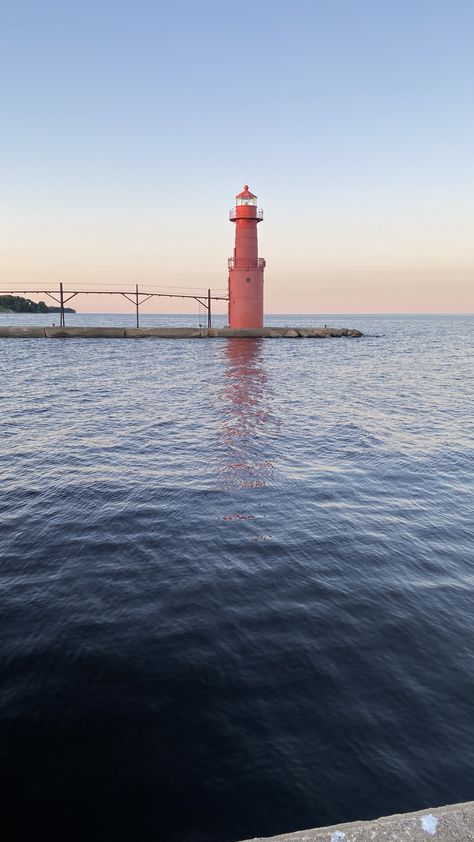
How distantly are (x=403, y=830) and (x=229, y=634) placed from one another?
367cm

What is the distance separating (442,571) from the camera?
8.05 meters

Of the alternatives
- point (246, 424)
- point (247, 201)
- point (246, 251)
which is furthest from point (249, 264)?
point (246, 424)

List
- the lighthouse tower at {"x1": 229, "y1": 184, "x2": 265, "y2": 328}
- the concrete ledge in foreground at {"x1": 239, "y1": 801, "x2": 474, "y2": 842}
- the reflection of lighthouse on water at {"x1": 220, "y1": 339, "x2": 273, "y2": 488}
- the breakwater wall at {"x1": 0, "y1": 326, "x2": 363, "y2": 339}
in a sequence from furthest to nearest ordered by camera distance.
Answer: the breakwater wall at {"x1": 0, "y1": 326, "x2": 363, "y2": 339} → the lighthouse tower at {"x1": 229, "y1": 184, "x2": 265, "y2": 328} → the reflection of lighthouse on water at {"x1": 220, "y1": 339, "x2": 273, "y2": 488} → the concrete ledge in foreground at {"x1": 239, "y1": 801, "x2": 474, "y2": 842}

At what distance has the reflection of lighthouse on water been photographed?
12.7 metres

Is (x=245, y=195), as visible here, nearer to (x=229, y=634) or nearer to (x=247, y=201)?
(x=247, y=201)

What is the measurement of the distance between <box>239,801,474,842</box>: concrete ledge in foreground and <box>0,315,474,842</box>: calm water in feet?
4.40

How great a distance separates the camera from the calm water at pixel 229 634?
4258 millimetres

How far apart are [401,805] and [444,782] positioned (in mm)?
495

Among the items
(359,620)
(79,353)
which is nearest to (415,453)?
(359,620)

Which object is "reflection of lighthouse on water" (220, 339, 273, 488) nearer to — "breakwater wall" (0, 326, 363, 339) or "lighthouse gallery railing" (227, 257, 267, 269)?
"lighthouse gallery railing" (227, 257, 267, 269)

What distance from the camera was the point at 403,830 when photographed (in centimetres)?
282

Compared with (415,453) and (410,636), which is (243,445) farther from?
(410,636)

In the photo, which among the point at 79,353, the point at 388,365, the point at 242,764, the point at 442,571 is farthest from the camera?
the point at 79,353

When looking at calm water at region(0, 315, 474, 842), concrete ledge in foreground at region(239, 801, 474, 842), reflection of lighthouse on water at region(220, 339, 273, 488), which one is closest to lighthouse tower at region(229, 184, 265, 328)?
reflection of lighthouse on water at region(220, 339, 273, 488)
